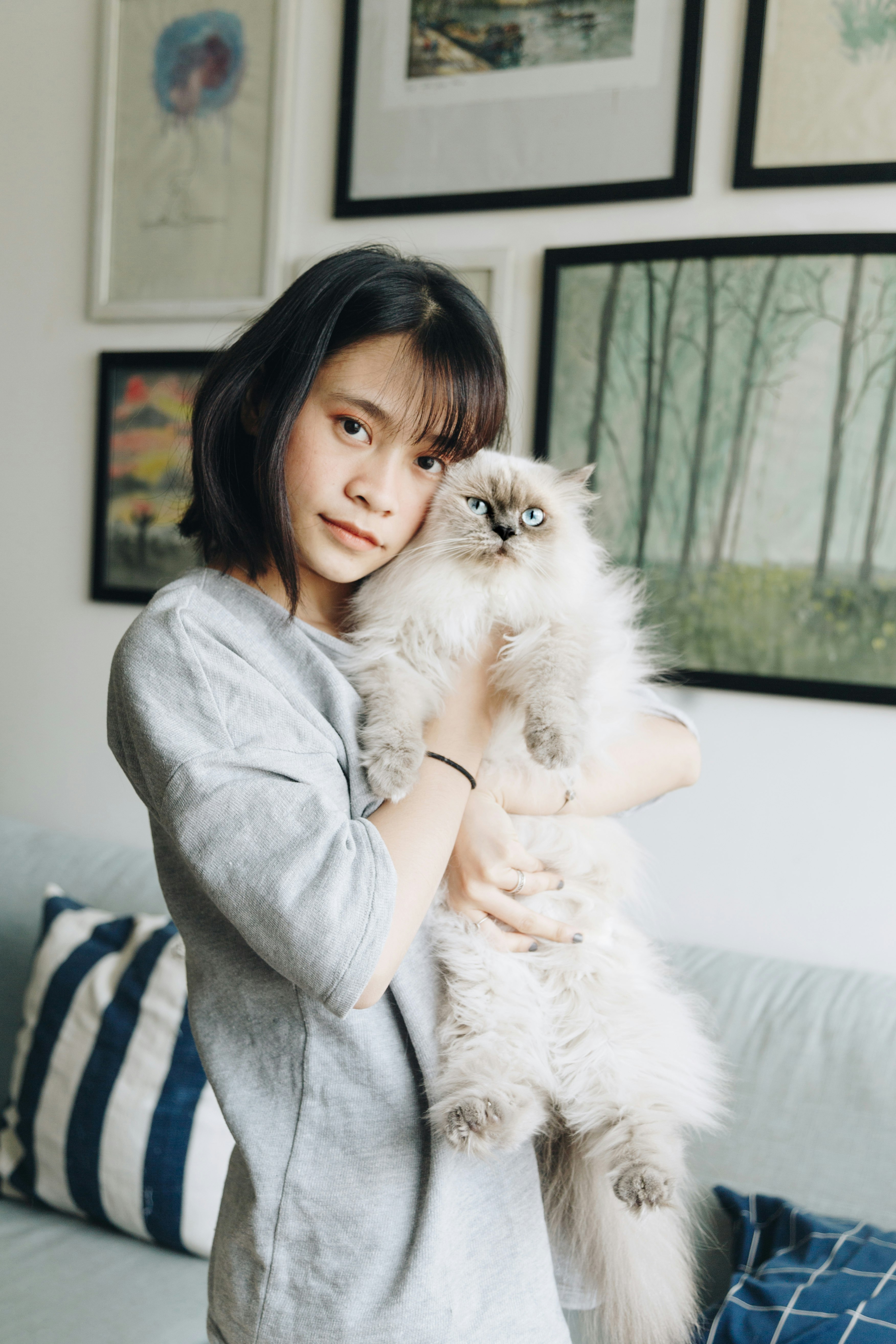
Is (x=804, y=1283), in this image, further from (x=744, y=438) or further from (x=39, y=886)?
(x=39, y=886)

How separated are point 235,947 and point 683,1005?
22.4 inches

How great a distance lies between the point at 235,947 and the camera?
2.86 feet

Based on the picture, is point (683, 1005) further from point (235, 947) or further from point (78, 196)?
point (78, 196)

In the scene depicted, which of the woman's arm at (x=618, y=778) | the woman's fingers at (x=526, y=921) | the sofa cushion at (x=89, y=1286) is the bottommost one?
the sofa cushion at (x=89, y=1286)

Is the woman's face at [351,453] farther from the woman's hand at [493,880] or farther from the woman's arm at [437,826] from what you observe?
the woman's hand at [493,880]

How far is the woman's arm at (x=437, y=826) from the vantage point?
0.78 m

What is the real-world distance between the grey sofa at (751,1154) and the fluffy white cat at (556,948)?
46 centimetres

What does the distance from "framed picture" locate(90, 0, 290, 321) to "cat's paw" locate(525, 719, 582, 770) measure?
61.7 inches

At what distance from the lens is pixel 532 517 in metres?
1.15

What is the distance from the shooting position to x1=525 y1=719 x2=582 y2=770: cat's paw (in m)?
1.00

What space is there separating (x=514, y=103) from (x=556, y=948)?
1.71m

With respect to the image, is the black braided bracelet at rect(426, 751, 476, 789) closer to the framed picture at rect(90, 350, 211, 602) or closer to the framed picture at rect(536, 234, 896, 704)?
the framed picture at rect(536, 234, 896, 704)

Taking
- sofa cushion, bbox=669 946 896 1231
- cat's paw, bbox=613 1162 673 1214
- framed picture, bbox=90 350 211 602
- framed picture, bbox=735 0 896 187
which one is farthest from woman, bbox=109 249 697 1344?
framed picture, bbox=90 350 211 602

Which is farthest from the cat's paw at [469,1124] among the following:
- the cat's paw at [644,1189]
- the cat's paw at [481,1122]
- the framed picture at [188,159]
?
the framed picture at [188,159]
